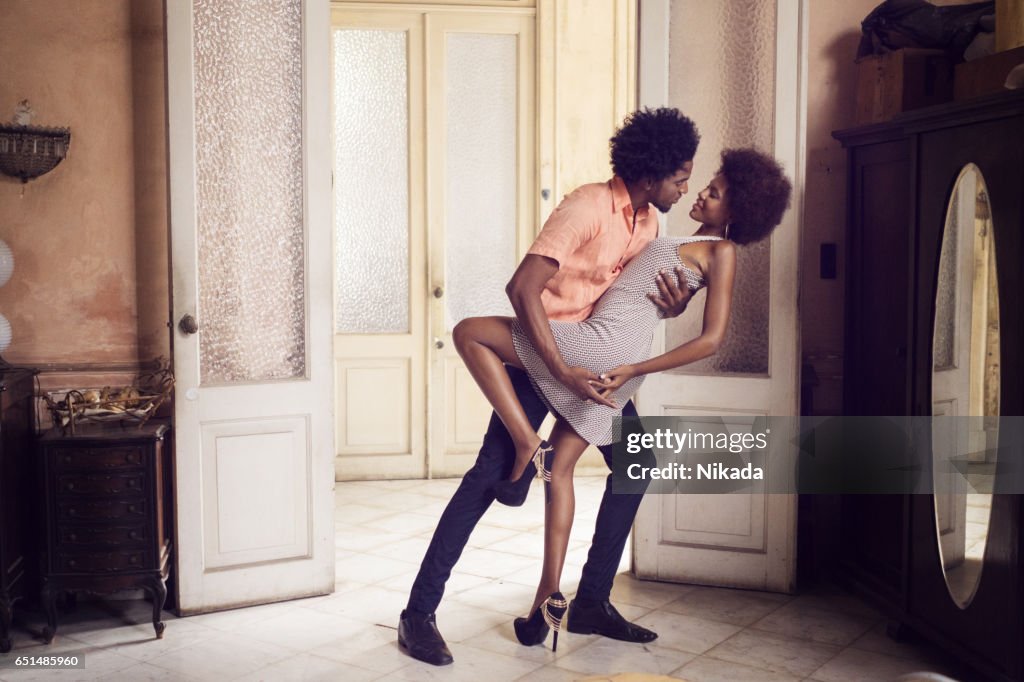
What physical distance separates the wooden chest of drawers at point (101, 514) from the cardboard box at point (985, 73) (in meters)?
3.13

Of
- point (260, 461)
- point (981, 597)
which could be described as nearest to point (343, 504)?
point (260, 461)

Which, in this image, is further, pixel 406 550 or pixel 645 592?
pixel 406 550

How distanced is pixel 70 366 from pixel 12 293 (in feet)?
1.15

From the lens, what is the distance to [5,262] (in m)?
3.83

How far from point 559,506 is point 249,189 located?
1727mm

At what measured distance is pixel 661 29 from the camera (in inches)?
166

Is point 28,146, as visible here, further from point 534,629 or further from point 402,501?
point 402,501

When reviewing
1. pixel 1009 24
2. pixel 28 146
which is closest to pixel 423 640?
pixel 28 146

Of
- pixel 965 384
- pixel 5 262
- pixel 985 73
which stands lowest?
pixel 965 384

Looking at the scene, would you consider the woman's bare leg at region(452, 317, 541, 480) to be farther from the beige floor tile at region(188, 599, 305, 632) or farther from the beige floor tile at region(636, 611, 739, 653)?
the beige floor tile at region(188, 599, 305, 632)

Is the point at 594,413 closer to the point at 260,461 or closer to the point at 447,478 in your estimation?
the point at 260,461

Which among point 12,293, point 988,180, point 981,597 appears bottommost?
point 981,597

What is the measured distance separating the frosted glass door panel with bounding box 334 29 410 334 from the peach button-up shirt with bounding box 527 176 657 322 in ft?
9.89

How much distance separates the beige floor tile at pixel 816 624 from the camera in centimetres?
371
